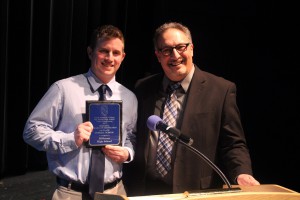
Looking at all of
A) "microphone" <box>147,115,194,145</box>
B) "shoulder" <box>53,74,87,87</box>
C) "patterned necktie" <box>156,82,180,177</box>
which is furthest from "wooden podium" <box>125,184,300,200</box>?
"shoulder" <box>53,74,87,87</box>

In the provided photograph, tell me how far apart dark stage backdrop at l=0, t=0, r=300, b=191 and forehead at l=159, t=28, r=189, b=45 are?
1.34 metres

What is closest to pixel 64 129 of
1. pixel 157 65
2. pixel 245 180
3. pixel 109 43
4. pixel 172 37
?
pixel 109 43

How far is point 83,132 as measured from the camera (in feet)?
5.35

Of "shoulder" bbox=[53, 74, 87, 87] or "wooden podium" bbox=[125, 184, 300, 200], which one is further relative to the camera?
"shoulder" bbox=[53, 74, 87, 87]

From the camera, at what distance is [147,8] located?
4.05 metres

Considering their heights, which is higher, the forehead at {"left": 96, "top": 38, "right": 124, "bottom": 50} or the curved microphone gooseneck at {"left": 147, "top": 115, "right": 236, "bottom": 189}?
the forehead at {"left": 96, "top": 38, "right": 124, "bottom": 50}

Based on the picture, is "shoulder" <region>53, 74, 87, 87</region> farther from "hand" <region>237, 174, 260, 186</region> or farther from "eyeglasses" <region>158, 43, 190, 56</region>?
"hand" <region>237, 174, 260, 186</region>

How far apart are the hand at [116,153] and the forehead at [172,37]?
594 mm

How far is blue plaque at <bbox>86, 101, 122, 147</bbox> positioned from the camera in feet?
5.50

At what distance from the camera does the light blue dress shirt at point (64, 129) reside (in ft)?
5.67

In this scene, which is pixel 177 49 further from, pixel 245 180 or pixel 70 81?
pixel 245 180

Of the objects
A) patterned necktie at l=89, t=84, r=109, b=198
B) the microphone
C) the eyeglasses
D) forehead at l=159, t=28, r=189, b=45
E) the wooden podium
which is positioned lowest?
patterned necktie at l=89, t=84, r=109, b=198

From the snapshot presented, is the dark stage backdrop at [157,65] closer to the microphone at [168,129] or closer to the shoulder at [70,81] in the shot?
the shoulder at [70,81]

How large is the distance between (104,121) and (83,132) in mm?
119
